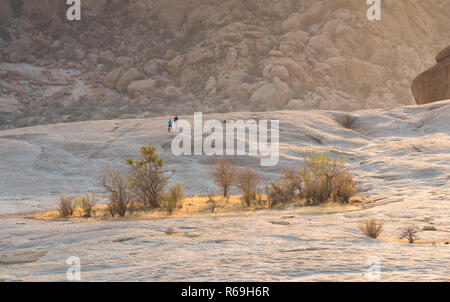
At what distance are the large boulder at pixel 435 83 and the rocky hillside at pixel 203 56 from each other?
2282 centimetres

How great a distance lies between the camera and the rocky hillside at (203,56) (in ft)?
193

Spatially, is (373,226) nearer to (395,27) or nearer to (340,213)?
(340,213)

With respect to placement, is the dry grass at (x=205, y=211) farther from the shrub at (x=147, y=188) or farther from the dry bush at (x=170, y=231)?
the dry bush at (x=170, y=231)

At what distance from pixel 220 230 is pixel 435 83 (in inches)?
1125

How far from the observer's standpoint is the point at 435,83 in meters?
31.4

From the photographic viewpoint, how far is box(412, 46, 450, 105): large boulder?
99.8 feet

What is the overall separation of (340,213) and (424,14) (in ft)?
263

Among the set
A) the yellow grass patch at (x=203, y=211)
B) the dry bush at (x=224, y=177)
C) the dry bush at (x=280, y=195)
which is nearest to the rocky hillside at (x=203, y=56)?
the dry bush at (x=224, y=177)

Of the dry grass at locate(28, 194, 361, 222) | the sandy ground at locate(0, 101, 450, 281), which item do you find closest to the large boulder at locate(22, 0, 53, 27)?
the sandy ground at locate(0, 101, 450, 281)

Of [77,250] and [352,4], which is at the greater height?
[352,4]

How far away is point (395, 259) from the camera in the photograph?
470 cm

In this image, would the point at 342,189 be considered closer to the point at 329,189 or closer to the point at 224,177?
the point at 329,189
